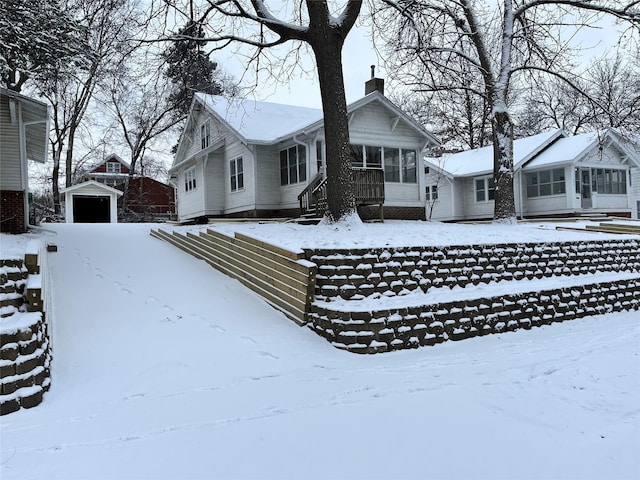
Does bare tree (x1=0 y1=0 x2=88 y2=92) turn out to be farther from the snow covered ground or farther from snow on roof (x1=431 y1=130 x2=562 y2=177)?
snow on roof (x1=431 y1=130 x2=562 y2=177)

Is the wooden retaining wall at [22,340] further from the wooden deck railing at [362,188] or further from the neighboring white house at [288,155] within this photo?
the neighboring white house at [288,155]

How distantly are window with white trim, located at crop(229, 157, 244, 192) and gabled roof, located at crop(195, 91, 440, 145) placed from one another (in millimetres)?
1611

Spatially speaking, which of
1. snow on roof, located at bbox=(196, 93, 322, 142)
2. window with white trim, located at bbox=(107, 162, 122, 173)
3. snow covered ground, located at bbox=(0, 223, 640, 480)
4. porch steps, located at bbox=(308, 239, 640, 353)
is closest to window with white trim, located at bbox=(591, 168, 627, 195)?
snow on roof, located at bbox=(196, 93, 322, 142)

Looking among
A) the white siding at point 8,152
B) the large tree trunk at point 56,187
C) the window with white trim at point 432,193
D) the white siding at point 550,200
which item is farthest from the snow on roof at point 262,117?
the large tree trunk at point 56,187

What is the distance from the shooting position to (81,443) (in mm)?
3541

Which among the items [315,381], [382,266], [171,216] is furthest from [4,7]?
[171,216]

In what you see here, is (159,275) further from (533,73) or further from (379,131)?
(533,73)

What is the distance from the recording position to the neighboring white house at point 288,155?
53.4 ft

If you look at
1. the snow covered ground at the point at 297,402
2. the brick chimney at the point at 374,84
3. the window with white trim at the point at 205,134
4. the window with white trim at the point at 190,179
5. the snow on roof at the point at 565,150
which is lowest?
the snow covered ground at the point at 297,402

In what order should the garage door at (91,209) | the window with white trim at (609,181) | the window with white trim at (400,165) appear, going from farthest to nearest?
1. the garage door at (91,209)
2. the window with white trim at (609,181)
3. the window with white trim at (400,165)

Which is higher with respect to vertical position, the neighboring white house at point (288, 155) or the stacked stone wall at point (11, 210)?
the neighboring white house at point (288, 155)

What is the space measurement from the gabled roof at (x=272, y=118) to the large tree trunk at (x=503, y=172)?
3.03 m

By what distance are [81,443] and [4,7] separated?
1052 cm

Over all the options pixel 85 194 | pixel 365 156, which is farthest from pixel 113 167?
pixel 365 156
